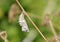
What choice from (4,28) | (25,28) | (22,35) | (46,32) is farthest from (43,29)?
(25,28)

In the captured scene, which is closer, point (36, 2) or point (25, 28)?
point (25, 28)

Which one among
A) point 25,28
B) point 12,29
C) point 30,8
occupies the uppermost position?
point 30,8

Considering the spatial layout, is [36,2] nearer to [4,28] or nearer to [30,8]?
[30,8]

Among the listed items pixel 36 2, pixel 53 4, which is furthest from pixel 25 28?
pixel 36 2

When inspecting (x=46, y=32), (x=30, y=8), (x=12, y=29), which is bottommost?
(x=46, y=32)

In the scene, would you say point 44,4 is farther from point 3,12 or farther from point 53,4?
point 3,12

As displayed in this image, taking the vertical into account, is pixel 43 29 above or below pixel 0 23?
below

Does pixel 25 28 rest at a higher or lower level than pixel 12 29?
lower

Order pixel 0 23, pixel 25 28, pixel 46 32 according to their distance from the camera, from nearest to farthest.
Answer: pixel 25 28
pixel 46 32
pixel 0 23

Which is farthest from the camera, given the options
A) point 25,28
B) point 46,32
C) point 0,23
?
point 0,23
